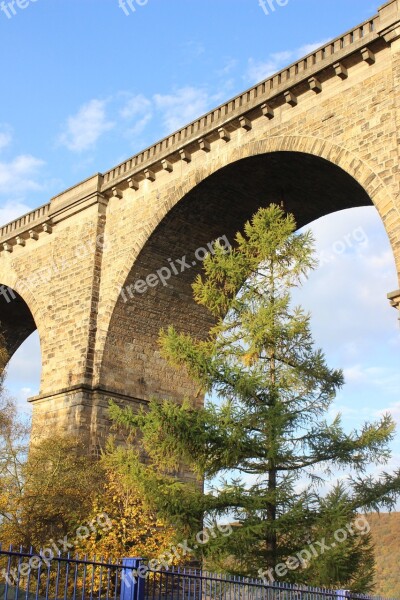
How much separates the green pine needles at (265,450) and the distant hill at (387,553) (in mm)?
48147

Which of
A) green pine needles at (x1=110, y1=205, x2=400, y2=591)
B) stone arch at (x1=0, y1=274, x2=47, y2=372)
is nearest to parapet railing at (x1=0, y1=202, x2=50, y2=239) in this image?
stone arch at (x1=0, y1=274, x2=47, y2=372)

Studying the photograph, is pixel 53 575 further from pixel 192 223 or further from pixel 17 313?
pixel 17 313

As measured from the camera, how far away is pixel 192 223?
62.2 ft

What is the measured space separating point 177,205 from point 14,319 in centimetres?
1123

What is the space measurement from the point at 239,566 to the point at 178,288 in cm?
930

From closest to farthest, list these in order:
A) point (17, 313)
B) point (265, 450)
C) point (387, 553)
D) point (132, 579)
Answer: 1. point (132, 579)
2. point (265, 450)
3. point (17, 313)
4. point (387, 553)

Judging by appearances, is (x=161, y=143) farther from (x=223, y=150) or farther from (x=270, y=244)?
(x=270, y=244)

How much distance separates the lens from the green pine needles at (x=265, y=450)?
39.1ft

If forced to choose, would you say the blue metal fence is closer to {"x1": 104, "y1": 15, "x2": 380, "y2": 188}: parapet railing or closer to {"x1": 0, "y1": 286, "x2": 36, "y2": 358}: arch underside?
{"x1": 104, "y1": 15, "x2": 380, "y2": 188}: parapet railing

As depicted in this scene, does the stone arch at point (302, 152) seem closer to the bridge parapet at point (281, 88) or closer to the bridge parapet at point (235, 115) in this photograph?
the bridge parapet at point (235, 115)

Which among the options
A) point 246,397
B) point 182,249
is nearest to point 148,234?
point 182,249

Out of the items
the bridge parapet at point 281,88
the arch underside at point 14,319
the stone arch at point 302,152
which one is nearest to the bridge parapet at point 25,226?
the arch underside at point 14,319

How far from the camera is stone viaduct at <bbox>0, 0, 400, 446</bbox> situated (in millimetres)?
14453

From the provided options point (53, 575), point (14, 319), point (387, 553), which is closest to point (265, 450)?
point (53, 575)
